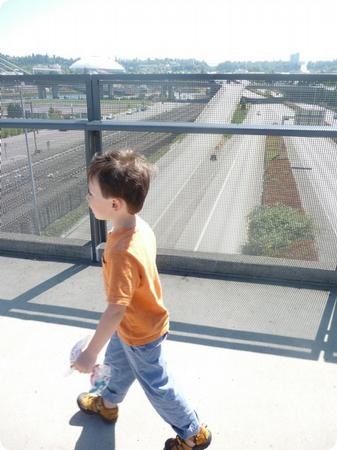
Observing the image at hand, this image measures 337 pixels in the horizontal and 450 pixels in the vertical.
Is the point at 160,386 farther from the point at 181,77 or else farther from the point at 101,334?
the point at 181,77

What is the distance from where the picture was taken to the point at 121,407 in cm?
224

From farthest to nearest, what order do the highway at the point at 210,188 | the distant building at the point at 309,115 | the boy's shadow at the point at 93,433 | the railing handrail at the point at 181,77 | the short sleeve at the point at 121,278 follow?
the highway at the point at 210,188, the distant building at the point at 309,115, the railing handrail at the point at 181,77, the boy's shadow at the point at 93,433, the short sleeve at the point at 121,278

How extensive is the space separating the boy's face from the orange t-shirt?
0.28ft

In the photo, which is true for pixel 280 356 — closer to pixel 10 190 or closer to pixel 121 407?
pixel 121 407

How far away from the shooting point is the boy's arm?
58.9 inches

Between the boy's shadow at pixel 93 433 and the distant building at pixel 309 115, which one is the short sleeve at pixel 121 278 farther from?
the distant building at pixel 309 115

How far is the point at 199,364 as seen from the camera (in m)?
2.57

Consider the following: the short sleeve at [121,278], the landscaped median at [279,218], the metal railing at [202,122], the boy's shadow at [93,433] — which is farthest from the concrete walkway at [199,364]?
the short sleeve at [121,278]

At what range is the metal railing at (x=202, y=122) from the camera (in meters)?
3.05

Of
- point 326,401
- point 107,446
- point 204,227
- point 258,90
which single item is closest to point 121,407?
point 107,446

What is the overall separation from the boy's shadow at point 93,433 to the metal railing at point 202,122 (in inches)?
71.4

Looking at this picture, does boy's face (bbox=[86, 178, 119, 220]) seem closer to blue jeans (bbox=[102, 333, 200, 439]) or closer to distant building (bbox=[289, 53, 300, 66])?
blue jeans (bbox=[102, 333, 200, 439])

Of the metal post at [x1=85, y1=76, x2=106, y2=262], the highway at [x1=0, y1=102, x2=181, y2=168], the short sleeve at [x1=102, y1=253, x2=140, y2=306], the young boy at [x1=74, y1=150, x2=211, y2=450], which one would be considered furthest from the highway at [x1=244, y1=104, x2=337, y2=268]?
the short sleeve at [x1=102, y1=253, x2=140, y2=306]

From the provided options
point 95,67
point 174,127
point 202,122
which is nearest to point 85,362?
point 174,127
